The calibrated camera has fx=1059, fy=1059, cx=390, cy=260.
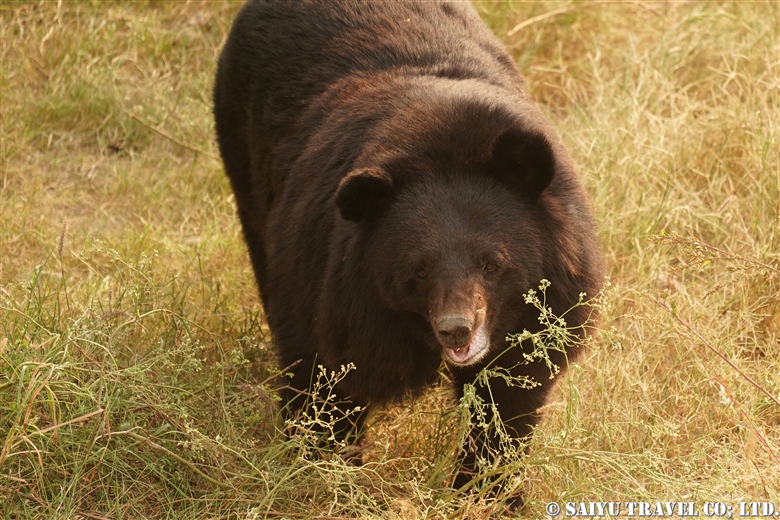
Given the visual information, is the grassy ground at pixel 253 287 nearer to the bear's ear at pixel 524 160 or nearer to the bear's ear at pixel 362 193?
the bear's ear at pixel 524 160

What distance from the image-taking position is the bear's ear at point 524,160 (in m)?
4.19

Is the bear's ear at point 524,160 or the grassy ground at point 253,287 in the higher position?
the bear's ear at point 524,160

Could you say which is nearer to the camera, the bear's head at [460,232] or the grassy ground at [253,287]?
the bear's head at [460,232]

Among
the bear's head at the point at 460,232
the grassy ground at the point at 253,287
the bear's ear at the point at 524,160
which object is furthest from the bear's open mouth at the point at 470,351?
the bear's ear at the point at 524,160

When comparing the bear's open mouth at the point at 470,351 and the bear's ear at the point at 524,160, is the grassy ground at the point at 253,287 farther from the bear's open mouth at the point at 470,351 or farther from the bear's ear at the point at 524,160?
the bear's ear at the point at 524,160

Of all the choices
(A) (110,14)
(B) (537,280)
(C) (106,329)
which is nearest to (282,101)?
(C) (106,329)

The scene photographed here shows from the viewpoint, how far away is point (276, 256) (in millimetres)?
5168

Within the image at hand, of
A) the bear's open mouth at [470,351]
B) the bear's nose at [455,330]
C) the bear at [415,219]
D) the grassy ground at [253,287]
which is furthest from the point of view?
the grassy ground at [253,287]

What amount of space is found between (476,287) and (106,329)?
195 cm

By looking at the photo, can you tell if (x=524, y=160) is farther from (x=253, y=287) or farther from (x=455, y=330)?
(x=253, y=287)

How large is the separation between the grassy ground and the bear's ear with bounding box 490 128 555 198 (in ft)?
2.32

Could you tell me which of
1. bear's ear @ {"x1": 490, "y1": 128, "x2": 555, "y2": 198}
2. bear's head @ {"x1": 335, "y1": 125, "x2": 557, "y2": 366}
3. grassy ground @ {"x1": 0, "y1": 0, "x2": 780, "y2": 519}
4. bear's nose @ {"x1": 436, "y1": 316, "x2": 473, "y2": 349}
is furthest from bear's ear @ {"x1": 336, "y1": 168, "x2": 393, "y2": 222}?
grassy ground @ {"x1": 0, "y1": 0, "x2": 780, "y2": 519}

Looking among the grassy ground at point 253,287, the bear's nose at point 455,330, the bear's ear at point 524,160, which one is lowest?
the grassy ground at point 253,287

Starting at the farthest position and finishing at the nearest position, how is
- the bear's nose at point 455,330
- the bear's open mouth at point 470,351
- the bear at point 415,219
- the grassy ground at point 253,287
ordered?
the grassy ground at point 253,287
the bear at point 415,219
the bear's open mouth at point 470,351
the bear's nose at point 455,330
